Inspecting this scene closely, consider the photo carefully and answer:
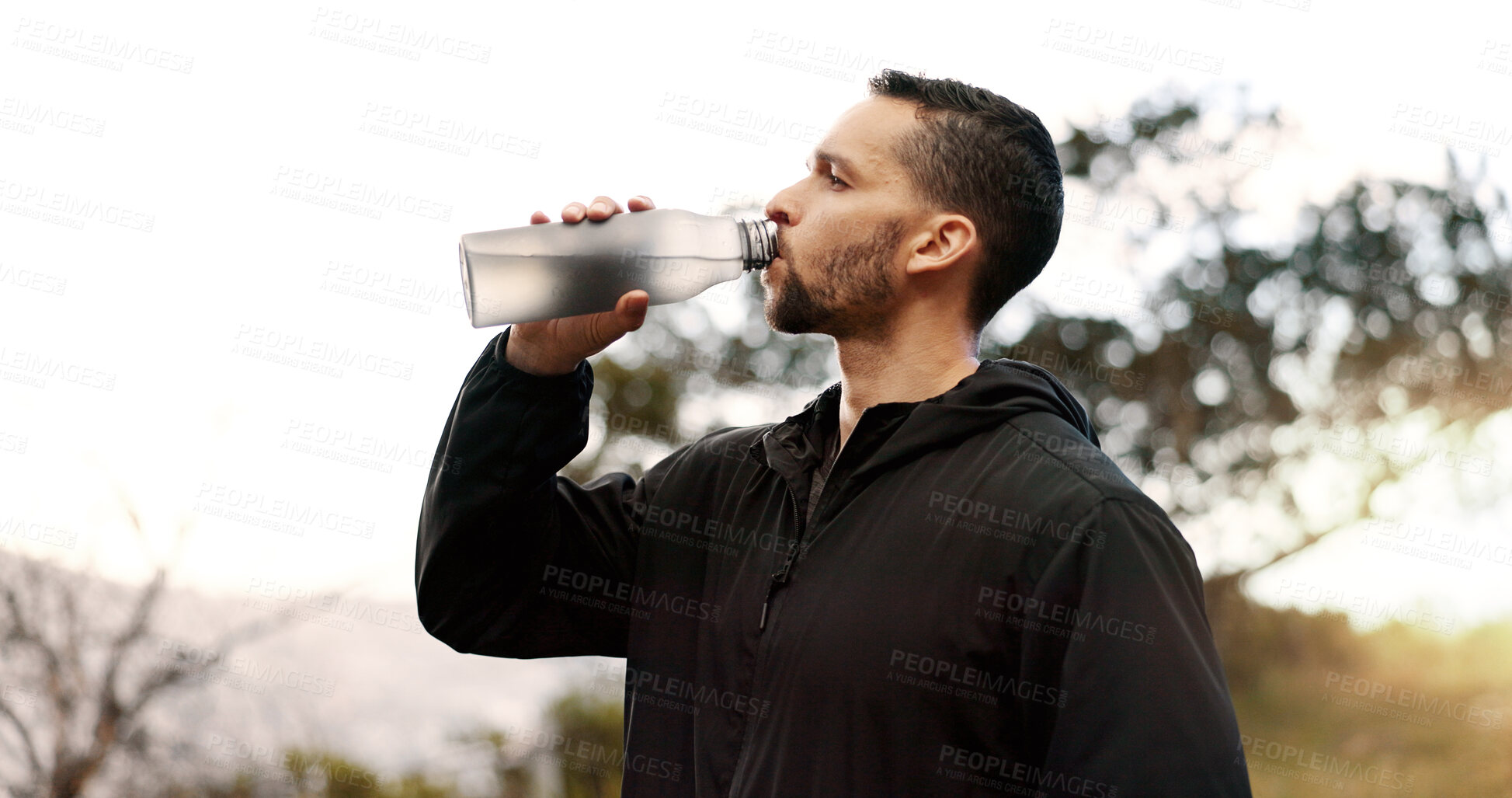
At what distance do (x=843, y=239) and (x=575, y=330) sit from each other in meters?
0.37

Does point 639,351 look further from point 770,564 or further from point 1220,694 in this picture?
point 1220,694

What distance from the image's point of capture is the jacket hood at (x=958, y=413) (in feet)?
4.13

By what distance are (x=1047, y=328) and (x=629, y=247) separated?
5.44 m

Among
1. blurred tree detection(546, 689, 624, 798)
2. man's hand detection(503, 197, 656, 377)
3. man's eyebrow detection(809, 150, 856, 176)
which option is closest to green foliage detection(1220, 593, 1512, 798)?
blurred tree detection(546, 689, 624, 798)

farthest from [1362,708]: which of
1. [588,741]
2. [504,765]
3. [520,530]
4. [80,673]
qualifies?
[80,673]

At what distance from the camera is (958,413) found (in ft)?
4.15

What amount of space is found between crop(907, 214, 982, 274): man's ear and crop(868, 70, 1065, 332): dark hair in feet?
0.08

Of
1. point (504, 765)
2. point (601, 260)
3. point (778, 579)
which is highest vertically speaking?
point (601, 260)

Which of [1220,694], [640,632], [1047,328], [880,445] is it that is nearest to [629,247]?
[880,445]

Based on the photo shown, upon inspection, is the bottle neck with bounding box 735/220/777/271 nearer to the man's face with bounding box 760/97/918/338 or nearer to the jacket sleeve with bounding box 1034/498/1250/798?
the man's face with bounding box 760/97/918/338

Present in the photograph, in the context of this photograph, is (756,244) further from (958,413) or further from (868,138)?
(958,413)

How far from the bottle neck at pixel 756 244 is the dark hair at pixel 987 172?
8.3 inches

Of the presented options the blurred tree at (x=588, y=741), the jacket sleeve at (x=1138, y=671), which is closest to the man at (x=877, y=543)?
the jacket sleeve at (x=1138, y=671)

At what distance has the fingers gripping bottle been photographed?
127 cm
